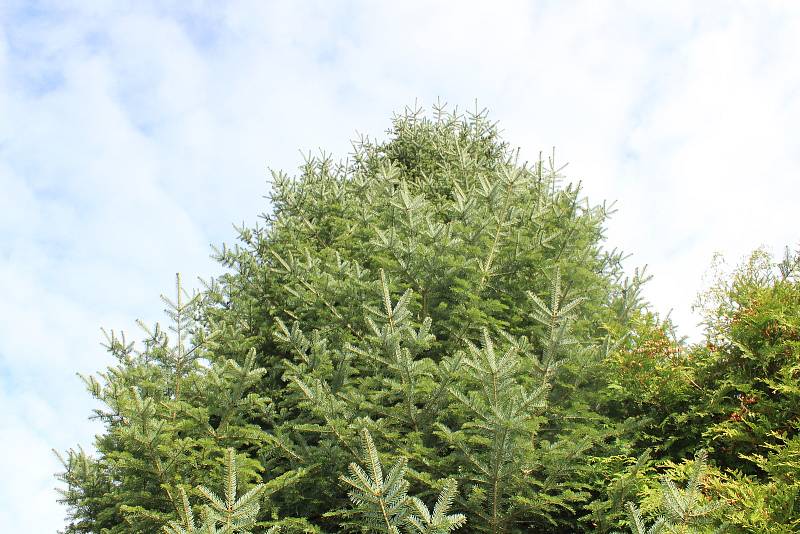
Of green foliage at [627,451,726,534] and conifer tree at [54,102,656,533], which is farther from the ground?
conifer tree at [54,102,656,533]

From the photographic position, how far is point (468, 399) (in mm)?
5805

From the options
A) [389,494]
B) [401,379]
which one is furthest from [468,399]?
[389,494]

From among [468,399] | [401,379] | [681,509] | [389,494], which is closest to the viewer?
[389,494]

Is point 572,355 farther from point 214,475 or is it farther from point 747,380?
point 214,475

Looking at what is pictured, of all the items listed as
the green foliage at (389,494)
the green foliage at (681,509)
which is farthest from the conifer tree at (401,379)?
the green foliage at (681,509)

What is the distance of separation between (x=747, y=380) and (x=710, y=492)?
1474 mm

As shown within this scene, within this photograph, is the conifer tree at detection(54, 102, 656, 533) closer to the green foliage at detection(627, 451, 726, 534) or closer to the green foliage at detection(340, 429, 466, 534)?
Result: the green foliage at detection(340, 429, 466, 534)

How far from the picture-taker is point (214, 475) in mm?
6773

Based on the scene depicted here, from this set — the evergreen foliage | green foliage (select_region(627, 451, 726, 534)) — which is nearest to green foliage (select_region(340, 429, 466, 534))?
the evergreen foliage

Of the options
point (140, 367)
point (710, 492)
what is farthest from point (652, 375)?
point (140, 367)

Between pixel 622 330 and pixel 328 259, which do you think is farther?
pixel 328 259

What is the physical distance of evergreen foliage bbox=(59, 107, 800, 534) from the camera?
232 inches

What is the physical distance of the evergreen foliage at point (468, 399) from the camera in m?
5.90

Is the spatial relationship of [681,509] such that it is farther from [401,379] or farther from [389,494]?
[401,379]
